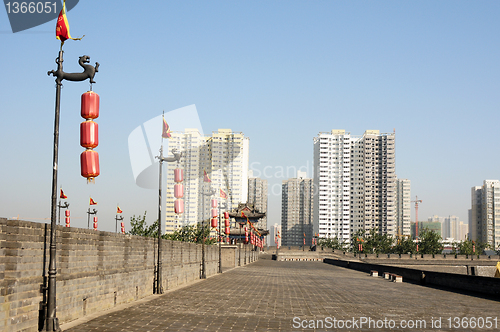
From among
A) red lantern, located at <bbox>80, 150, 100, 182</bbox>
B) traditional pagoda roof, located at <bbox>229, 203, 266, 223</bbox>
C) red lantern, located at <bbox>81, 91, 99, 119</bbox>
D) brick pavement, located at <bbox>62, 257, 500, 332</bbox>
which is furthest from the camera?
traditional pagoda roof, located at <bbox>229, 203, 266, 223</bbox>

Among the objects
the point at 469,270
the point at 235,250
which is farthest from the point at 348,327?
the point at 469,270

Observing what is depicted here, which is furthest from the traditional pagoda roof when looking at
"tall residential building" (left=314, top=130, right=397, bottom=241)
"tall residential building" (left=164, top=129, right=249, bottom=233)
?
"tall residential building" (left=314, top=130, right=397, bottom=241)

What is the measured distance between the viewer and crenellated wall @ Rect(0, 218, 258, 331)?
10734 millimetres

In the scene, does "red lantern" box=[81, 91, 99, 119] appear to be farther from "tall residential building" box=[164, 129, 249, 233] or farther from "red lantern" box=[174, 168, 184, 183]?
"tall residential building" box=[164, 129, 249, 233]

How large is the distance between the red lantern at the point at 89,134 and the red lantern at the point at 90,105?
0.20 meters

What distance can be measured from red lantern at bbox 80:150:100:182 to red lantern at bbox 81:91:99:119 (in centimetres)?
98

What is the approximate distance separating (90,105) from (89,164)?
1584 millimetres

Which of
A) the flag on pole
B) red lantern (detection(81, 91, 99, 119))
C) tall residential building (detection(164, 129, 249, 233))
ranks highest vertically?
tall residential building (detection(164, 129, 249, 233))

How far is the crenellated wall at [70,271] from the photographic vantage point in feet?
35.2

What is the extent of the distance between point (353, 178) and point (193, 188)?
59.8 meters

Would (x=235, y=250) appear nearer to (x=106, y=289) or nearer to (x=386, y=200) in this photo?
(x=106, y=289)

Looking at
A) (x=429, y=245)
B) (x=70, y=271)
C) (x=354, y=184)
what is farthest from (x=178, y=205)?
(x=354, y=184)

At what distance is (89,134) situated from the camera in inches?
503

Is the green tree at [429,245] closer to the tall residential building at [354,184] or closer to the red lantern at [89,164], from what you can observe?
the tall residential building at [354,184]
